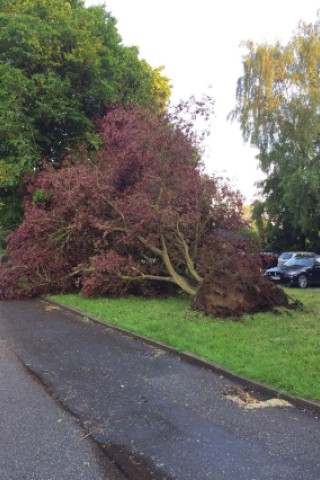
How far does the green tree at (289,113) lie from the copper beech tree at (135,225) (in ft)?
48.9

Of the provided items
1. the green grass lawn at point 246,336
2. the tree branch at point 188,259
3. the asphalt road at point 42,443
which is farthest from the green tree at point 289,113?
the asphalt road at point 42,443

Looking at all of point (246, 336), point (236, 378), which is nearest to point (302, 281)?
point (246, 336)

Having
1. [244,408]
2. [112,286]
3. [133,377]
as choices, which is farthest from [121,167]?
[244,408]

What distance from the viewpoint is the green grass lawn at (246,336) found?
5266mm

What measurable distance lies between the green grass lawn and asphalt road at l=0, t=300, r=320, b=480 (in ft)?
1.28

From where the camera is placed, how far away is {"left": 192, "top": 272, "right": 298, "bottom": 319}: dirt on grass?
Answer: 9117 millimetres

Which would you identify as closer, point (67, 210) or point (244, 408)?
point (244, 408)

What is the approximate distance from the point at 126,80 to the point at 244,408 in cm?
1591

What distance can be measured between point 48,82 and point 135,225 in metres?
7.25

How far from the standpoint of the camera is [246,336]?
721 cm

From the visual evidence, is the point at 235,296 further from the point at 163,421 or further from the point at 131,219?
the point at 163,421

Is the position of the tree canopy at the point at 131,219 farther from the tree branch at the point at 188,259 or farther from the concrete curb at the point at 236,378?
the concrete curb at the point at 236,378

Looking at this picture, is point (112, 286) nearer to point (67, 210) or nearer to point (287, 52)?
point (67, 210)

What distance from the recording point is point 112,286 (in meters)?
11.9
